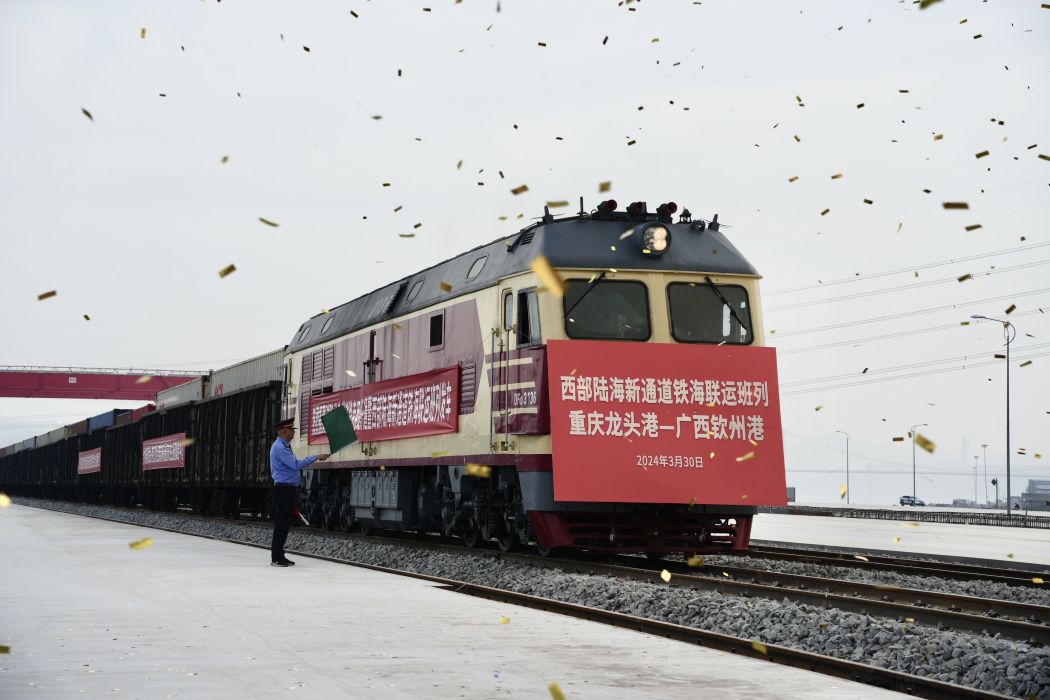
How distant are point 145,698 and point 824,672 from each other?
4.11 meters

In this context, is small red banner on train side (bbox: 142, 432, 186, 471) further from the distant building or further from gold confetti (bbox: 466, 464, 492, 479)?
the distant building

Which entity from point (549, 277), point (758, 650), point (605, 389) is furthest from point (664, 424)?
point (758, 650)

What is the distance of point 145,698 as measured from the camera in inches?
236

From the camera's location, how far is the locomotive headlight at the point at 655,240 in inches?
563

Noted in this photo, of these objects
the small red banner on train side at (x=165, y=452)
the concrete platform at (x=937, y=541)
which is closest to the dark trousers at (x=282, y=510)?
the concrete platform at (x=937, y=541)

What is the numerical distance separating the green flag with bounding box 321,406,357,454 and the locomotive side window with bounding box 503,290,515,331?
5.90 meters

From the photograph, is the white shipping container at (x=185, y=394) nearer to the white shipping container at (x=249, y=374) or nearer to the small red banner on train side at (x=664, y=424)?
the white shipping container at (x=249, y=374)

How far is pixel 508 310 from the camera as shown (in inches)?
576

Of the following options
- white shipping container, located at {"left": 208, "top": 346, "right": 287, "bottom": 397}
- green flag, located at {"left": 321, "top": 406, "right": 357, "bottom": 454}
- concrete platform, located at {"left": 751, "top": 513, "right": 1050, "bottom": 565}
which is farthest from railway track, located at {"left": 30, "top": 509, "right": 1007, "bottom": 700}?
white shipping container, located at {"left": 208, "top": 346, "right": 287, "bottom": 397}

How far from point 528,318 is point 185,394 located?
2685cm

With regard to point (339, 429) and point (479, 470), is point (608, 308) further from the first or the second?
point (339, 429)

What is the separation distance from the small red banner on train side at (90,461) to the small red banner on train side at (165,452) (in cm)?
995

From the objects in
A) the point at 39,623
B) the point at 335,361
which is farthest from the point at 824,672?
the point at 335,361

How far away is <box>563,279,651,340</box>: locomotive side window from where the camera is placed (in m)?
14.0
